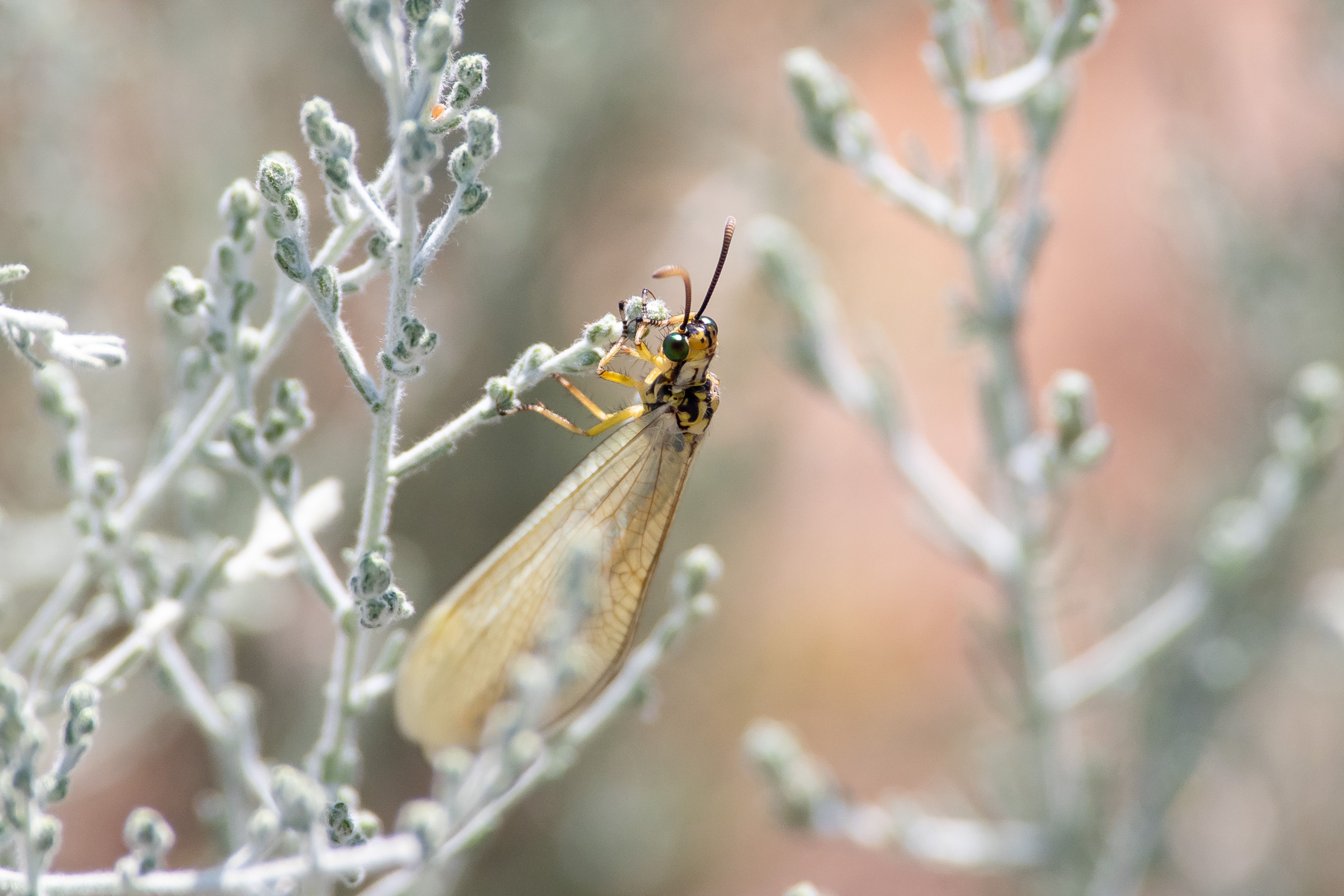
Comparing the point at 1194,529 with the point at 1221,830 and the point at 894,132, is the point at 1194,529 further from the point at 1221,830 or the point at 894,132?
the point at 894,132

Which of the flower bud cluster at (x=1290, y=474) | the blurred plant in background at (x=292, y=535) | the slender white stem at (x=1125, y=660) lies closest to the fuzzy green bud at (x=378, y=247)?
the blurred plant in background at (x=292, y=535)

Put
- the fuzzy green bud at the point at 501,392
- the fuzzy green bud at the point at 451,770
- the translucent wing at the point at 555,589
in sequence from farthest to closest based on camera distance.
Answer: the translucent wing at the point at 555,589, the fuzzy green bud at the point at 451,770, the fuzzy green bud at the point at 501,392

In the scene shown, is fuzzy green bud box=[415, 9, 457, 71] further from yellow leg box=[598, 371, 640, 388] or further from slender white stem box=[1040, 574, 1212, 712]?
slender white stem box=[1040, 574, 1212, 712]

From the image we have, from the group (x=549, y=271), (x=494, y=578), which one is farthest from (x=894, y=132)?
(x=494, y=578)

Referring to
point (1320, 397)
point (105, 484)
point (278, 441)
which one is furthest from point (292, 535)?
point (1320, 397)

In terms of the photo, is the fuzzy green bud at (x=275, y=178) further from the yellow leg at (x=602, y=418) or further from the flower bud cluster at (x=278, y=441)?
the yellow leg at (x=602, y=418)

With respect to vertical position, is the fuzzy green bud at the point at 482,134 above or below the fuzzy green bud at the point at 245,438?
below

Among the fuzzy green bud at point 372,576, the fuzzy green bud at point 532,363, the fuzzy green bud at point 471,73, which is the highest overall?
Answer: the fuzzy green bud at point 471,73
